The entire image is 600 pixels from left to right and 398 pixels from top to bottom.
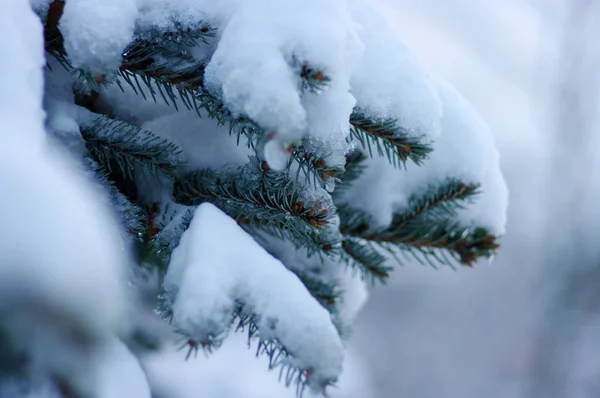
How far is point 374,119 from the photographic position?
0.78 meters

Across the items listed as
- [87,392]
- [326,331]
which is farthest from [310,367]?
[87,392]

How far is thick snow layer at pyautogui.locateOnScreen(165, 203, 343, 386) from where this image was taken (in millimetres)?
602

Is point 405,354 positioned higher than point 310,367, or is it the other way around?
point 405,354

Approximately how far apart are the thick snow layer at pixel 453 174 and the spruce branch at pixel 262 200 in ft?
0.71

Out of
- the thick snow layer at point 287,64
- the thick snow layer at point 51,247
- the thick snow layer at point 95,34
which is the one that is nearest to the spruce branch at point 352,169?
the thick snow layer at point 287,64

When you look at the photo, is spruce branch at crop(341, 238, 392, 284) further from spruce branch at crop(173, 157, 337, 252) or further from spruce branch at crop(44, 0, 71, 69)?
spruce branch at crop(44, 0, 71, 69)

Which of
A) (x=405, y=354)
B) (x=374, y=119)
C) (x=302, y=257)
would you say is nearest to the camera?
(x=374, y=119)

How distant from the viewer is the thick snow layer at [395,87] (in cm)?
80

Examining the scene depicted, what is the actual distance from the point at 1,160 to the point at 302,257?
780mm

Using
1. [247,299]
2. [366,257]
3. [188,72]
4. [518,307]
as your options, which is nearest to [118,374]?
[247,299]

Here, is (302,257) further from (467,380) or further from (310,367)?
(467,380)

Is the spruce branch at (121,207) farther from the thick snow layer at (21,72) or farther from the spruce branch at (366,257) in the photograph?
A: the spruce branch at (366,257)

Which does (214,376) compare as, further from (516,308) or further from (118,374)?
(516,308)

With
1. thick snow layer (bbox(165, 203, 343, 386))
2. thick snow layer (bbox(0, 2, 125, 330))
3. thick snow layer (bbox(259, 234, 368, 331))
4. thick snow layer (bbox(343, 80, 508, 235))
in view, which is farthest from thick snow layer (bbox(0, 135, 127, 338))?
thick snow layer (bbox(343, 80, 508, 235))
